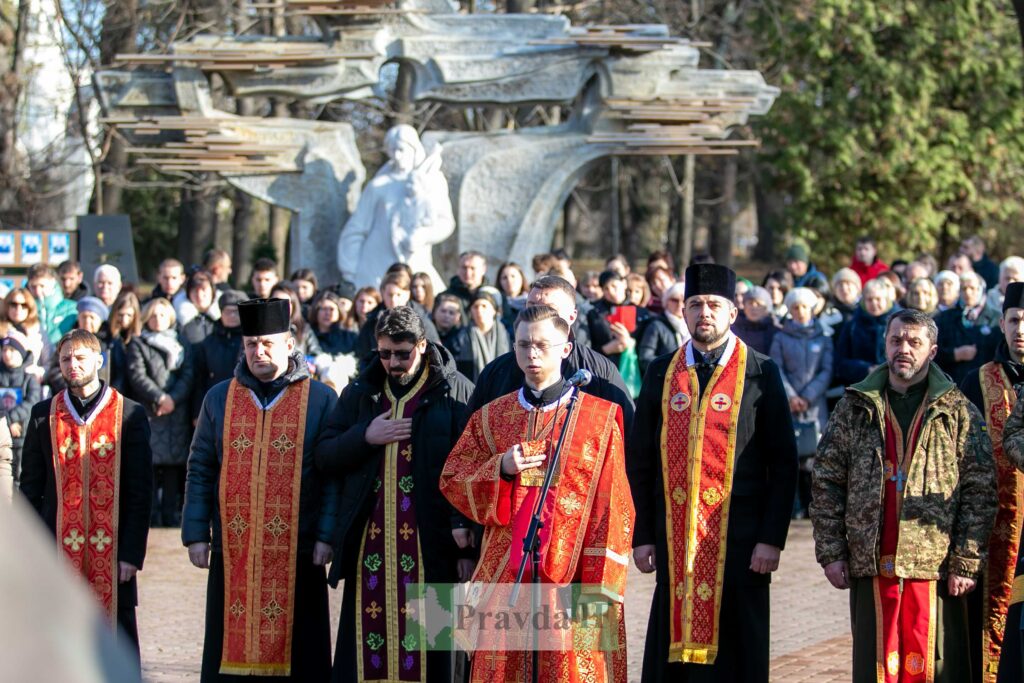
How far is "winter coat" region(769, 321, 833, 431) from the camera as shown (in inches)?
422

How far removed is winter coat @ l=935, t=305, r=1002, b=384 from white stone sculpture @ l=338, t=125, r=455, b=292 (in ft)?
18.4

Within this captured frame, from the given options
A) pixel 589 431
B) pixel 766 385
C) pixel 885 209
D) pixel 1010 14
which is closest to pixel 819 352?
pixel 766 385

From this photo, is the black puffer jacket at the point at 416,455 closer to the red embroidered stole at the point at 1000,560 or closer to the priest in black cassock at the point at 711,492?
the priest in black cassock at the point at 711,492

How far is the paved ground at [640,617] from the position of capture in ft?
23.1

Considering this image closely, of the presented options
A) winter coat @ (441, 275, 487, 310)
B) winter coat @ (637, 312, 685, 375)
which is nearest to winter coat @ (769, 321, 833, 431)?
winter coat @ (637, 312, 685, 375)

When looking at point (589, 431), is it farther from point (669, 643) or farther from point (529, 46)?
point (529, 46)

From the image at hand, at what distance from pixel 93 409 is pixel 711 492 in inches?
101

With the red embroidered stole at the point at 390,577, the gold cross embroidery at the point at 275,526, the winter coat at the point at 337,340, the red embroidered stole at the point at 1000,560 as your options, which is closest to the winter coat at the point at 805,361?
the winter coat at the point at 337,340

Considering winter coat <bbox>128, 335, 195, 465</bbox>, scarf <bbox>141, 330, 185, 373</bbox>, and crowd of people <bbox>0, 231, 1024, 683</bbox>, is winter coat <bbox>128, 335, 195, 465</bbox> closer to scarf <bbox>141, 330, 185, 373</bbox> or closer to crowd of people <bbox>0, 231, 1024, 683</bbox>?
scarf <bbox>141, 330, 185, 373</bbox>

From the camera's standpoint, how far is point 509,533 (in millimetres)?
5004

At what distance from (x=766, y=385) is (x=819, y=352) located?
202 inches

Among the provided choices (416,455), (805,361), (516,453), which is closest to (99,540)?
(416,455)

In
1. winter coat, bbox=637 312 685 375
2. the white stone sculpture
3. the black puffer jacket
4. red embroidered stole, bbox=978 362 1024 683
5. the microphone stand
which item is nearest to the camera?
the microphone stand

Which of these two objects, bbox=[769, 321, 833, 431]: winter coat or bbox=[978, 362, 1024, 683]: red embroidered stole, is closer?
bbox=[978, 362, 1024, 683]: red embroidered stole
